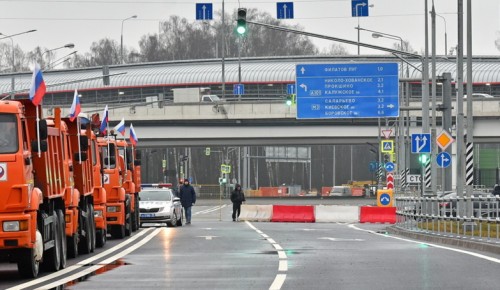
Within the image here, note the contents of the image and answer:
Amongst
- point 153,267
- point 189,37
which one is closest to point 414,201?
point 153,267

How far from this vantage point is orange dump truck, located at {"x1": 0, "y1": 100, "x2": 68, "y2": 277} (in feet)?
A: 59.4

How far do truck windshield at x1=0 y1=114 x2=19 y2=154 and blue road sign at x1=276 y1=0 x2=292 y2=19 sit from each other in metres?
24.4

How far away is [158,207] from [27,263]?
26457 millimetres

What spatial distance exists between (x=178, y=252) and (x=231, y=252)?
3.41ft

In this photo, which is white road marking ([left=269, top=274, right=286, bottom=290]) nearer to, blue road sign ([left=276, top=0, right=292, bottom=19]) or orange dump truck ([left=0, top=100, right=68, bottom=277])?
orange dump truck ([left=0, top=100, right=68, bottom=277])

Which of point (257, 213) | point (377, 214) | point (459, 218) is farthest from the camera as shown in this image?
point (257, 213)

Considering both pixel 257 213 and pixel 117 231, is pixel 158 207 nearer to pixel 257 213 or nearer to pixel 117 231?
pixel 117 231

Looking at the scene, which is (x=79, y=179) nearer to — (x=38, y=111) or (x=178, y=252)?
(x=178, y=252)

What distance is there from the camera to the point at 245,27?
3509 centimetres

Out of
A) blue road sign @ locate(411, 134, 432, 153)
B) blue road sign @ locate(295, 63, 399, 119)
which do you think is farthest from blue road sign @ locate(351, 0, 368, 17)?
blue road sign @ locate(295, 63, 399, 119)

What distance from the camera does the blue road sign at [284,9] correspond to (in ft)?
140

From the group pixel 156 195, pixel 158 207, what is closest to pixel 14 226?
pixel 158 207

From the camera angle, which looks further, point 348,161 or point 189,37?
point 189,37

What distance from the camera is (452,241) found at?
30.4m
